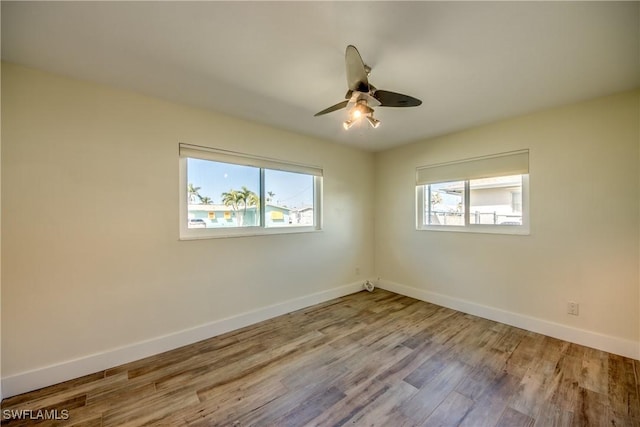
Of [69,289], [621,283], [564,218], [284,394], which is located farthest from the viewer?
[564,218]

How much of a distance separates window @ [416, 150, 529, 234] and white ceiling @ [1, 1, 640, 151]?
0.75 meters

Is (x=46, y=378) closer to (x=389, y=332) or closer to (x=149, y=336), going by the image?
(x=149, y=336)

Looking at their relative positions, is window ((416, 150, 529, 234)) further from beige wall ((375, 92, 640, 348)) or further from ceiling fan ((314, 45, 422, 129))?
ceiling fan ((314, 45, 422, 129))

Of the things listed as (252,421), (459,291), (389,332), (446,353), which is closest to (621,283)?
(459,291)

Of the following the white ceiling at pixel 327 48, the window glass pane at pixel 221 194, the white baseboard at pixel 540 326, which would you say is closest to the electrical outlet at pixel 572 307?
the white baseboard at pixel 540 326

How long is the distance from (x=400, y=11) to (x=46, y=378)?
333 centimetres

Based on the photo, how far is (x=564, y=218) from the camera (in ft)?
8.27

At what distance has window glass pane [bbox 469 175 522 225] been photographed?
9.52 feet

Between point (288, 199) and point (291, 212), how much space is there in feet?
0.58

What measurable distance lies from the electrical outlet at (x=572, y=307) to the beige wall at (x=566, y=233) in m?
0.04

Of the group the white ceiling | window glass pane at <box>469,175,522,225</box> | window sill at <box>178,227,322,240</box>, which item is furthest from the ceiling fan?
window glass pane at <box>469,175,522,225</box>

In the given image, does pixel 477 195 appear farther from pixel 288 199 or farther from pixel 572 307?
pixel 288 199

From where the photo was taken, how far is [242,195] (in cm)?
298

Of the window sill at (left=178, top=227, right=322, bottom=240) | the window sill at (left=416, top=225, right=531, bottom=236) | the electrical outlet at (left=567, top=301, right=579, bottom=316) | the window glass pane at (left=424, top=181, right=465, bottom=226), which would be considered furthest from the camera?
the window glass pane at (left=424, top=181, right=465, bottom=226)
